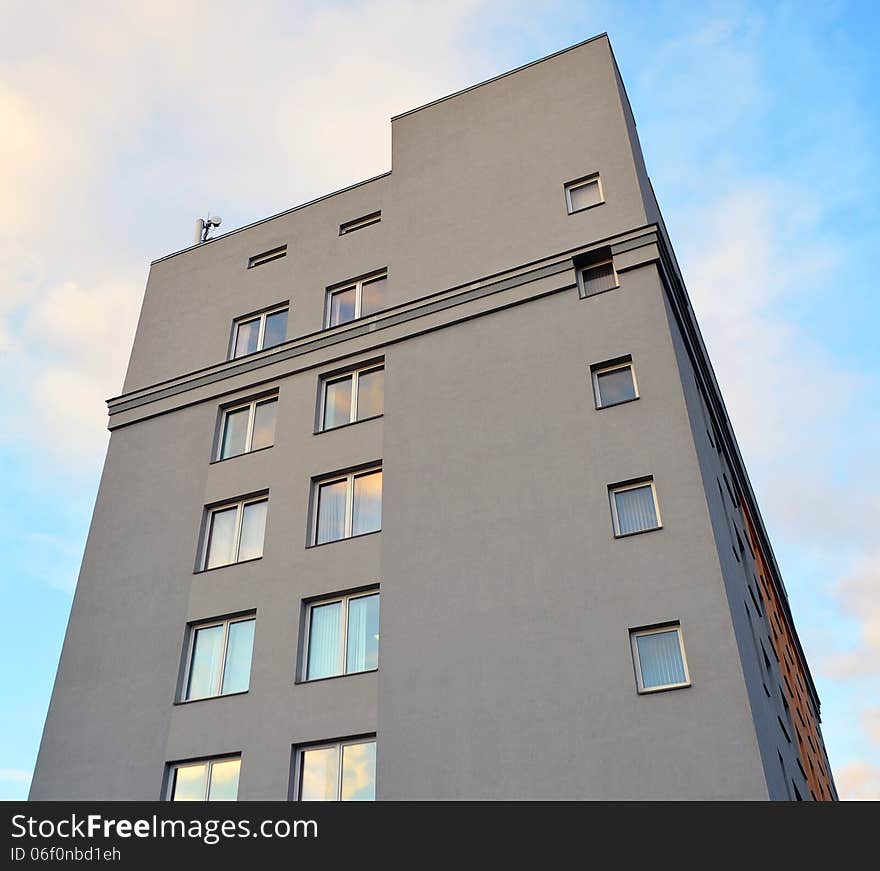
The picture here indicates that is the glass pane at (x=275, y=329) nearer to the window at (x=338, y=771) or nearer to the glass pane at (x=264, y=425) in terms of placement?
the glass pane at (x=264, y=425)

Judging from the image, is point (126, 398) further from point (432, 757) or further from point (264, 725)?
point (432, 757)

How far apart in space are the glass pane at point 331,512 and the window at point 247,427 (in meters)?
2.39

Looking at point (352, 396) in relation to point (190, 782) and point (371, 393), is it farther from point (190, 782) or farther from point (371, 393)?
point (190, 782)

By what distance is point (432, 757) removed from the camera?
15.5 meters

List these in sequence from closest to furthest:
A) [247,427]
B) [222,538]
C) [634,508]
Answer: [634,508] < [222,538] < [247,427]

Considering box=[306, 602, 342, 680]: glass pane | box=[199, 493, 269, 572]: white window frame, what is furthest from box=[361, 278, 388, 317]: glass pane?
box=[306, 602, 342, 680]: glass pane

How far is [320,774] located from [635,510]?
297 inches

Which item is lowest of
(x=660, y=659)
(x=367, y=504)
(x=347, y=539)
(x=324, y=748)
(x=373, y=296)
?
(x=324, y=748)

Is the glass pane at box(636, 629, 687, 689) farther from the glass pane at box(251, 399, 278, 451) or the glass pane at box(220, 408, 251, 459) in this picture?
the glass pane at box(220, 408, 251, 459)


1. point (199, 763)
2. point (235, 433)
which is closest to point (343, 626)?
point (199, 763)

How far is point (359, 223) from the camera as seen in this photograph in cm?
2520

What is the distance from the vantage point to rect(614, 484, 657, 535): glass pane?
16.6 meters

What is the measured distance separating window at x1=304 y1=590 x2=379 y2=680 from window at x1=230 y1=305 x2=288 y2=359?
27.3 ft

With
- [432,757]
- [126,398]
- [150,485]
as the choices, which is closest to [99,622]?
[150,485]
